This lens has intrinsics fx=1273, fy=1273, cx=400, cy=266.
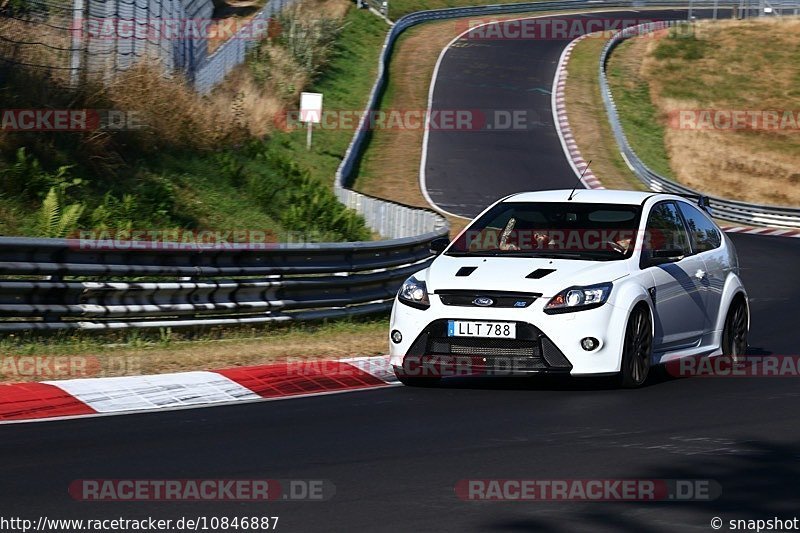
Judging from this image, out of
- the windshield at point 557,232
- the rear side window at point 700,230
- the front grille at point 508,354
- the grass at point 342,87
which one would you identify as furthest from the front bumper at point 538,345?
the grass at point 342,87

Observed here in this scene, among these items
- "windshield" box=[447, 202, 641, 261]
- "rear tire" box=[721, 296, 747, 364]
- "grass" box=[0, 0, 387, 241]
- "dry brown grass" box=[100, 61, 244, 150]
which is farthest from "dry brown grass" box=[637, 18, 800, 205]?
"windshield" box=[447, 202, 641, 261]

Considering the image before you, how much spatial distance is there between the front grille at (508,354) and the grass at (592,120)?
27.0 metres

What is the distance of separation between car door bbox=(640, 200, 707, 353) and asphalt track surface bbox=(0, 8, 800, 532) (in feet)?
1.66

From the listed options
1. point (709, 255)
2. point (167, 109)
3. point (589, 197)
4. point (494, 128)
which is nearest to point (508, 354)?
point (589, 197)

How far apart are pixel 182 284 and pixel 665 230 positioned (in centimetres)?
455

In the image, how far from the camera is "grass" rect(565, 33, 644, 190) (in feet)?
125

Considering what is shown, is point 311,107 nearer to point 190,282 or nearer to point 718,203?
point 718,203

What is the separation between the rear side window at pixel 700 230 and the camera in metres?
11.6

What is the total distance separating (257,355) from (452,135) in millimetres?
31278

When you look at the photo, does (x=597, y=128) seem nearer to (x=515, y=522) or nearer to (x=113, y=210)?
(x=113, y=210)

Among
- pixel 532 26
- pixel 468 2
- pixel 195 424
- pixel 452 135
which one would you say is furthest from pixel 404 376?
pixel 468 2

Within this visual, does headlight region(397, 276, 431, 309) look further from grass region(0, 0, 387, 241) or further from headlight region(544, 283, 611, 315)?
grass region(0, 0, 387, 241)

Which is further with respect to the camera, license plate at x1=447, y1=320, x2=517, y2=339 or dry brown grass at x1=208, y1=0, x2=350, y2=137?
dry brown grass at x1=208, y1=0, x2=350, y2=137

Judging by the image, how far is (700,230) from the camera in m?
11.8
